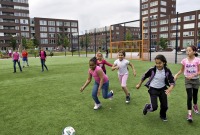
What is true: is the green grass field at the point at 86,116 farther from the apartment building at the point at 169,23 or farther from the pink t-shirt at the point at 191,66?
the apartment building at the point at 169,23

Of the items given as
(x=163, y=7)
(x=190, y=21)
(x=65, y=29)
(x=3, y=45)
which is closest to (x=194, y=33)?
(x=190, y=21)

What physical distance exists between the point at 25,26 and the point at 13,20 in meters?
5.53

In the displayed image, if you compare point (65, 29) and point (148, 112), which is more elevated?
point (65, 29)

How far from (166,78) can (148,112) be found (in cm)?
127

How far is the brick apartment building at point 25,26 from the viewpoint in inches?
3457

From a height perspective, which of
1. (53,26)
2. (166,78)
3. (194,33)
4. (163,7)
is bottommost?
(166,78)

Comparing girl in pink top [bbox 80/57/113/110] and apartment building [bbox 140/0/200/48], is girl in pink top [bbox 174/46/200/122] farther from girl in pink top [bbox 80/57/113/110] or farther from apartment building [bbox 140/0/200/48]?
apartment building [bbox 140/0/200/48]

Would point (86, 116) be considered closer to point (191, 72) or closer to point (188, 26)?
point (191, 72)

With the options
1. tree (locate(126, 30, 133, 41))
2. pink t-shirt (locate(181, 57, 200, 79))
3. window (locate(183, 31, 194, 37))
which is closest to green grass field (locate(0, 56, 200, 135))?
pink t-shirt (locate(181, 57, 200, 79))

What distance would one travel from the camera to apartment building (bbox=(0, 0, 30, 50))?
8712 centimetres

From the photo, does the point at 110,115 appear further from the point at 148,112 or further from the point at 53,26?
the point at 53,26

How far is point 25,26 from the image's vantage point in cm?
9375

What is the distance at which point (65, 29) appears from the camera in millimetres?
109500

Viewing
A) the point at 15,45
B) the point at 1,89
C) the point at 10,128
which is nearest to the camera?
the point at 10,128
